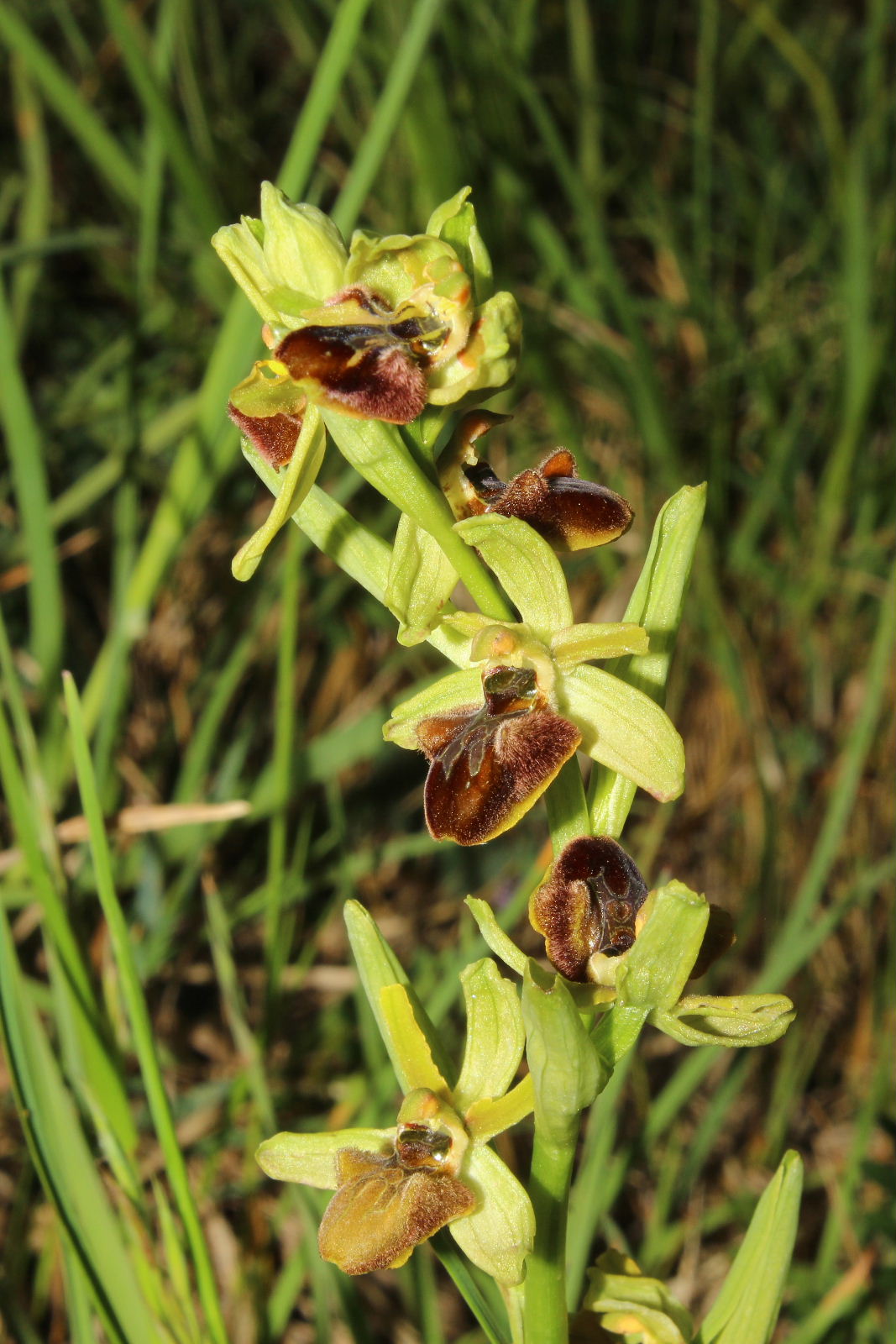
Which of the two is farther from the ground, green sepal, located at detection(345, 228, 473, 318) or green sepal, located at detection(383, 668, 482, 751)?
green sepal, located at detection(345, 228, 473, 318)

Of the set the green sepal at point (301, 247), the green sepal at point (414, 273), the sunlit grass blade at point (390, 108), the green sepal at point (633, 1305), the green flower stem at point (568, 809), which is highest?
the sunlit grass blade at point (390, 108)

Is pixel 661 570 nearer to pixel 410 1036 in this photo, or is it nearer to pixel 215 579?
pixel 410 1036

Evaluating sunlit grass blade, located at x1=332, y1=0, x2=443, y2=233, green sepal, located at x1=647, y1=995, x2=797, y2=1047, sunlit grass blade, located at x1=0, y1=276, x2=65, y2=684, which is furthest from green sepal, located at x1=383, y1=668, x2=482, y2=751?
sunlit grass blade, located at x1=0, y1=276, x2=65, y2=684

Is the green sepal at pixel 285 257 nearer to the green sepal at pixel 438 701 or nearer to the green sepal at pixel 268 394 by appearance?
the green sepal at pixel 268 394

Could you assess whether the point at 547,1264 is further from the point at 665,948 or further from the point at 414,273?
the point at 414,273

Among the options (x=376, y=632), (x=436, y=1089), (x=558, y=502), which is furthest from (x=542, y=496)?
(x=376, y=632)

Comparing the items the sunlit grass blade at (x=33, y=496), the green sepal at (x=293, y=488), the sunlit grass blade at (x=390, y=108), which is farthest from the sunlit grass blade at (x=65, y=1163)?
the sunlit grass blade at (x=390, y=108)

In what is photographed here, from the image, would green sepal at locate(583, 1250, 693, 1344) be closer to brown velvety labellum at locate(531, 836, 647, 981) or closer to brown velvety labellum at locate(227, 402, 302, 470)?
brown velvety labellum at locate(531, 836, 647, 981)

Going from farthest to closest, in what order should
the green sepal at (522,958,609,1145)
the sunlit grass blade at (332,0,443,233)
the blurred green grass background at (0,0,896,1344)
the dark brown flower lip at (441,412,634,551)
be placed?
the blurred green grass background at (0,0,896,1344)
the sunlit grass blade at (332,0,443,233)
the dark brown flower lip at (441,412,634,551)
the green sepal at (522,958,609,1145)
